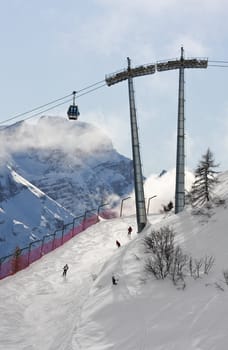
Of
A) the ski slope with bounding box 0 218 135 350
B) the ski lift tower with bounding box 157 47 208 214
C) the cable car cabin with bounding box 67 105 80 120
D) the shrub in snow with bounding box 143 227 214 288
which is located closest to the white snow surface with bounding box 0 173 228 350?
the ski slope with bounding box 0 218 135 350

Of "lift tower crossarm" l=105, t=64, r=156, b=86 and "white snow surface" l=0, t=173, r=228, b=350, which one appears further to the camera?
"lift tower crossarm" l=105, t=64, r=156, b=86

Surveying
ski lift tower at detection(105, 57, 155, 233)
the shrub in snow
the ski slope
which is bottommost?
the ski slope

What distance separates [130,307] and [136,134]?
75.1 feet

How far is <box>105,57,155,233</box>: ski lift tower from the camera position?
39.3 meters

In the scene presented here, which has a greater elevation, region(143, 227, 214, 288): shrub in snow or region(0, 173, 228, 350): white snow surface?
region(143, 227, 214, 288): shrub in snow

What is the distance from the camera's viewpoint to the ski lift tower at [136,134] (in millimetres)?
39312

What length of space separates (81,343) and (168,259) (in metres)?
5.91

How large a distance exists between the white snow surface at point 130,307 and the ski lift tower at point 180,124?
504 centimetres

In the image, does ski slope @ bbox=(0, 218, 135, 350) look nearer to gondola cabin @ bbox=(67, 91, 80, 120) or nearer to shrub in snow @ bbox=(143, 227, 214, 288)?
shrub in snow @ bbox=(143, 227, 214, 288)

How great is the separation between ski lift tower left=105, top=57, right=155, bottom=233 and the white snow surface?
614 centimetres

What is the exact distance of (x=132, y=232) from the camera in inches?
2133

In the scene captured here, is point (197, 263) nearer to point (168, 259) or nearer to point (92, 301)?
point (168, 259)

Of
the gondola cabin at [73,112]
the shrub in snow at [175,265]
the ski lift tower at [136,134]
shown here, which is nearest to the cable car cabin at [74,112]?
the gondola cabin at [73,112]

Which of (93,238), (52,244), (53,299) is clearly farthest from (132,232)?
(53,299)
